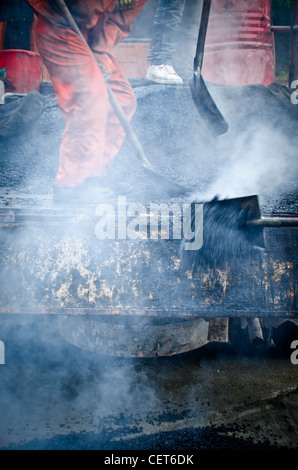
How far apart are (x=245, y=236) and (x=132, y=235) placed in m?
0.32

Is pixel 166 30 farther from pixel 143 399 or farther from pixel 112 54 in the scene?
pixel 143 399

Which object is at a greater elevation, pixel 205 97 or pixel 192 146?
pixel 205 97

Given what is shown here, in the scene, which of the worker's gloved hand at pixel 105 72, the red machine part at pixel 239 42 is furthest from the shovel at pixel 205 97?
the red machine part at pixel 239 42

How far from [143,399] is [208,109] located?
1.50 meters

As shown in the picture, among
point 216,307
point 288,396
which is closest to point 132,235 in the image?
point 216,307

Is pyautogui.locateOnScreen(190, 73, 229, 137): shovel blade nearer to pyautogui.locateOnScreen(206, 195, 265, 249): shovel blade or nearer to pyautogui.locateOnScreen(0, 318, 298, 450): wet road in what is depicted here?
pyautogui.locateOnScreen(206, 195, 265, 249): shovel blade

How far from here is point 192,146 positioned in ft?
8.06

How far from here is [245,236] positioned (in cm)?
90

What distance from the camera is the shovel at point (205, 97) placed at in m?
1.77

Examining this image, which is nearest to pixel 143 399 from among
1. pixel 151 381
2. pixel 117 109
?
pixel 151 381

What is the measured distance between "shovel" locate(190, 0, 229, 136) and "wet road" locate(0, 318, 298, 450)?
1.18 meters

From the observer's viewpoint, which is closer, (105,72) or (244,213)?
(244,213)

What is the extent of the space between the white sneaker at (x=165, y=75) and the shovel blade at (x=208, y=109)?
34.7 inches

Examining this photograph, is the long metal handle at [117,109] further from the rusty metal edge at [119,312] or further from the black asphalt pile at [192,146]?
the rusty metal edge at [119,312]
